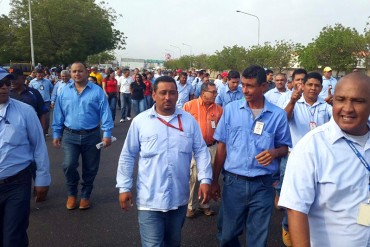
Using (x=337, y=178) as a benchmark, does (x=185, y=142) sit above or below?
below

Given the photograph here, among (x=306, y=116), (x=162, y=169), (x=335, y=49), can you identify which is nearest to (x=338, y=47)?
(x=335, y=49)

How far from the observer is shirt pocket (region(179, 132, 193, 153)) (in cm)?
317

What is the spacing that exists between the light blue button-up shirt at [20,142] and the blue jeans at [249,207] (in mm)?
1674

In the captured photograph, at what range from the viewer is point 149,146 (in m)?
3.13

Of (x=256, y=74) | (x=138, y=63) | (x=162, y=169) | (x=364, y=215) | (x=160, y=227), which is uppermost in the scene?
(x=256, y=74)

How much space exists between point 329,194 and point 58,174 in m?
5.88

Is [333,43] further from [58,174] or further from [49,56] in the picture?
[58,174]

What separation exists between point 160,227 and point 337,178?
1.63m

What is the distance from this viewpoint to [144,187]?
313cm

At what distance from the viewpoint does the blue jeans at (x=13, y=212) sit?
3.18m

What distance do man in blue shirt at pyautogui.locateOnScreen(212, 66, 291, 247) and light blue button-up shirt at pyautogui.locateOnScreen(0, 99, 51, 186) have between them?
1.65 metres

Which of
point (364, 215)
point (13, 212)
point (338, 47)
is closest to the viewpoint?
point (364, 215)

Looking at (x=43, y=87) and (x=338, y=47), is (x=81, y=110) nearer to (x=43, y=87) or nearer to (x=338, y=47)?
(x=43, y=87)

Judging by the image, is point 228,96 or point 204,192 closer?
point 204,192
